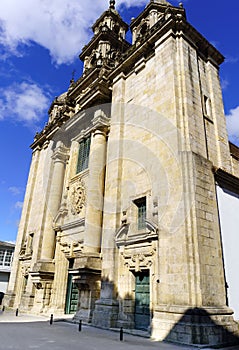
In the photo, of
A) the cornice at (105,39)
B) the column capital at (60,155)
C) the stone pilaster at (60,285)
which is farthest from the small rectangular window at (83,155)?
the cornice at (105,39)

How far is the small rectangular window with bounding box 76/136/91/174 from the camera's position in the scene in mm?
17927

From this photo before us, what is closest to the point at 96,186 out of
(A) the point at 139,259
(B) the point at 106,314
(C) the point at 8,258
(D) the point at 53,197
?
(A) the point at 139,259

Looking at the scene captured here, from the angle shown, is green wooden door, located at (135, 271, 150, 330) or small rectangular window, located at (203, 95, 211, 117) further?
small rectangular window, located at (203, 95, 211, 117)

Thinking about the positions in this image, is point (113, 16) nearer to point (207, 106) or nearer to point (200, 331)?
point (207, 106)

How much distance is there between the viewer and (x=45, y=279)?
655 inches

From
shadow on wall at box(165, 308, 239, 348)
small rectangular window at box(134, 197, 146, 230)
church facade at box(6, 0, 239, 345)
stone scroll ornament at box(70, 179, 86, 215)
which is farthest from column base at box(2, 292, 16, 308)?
shadow on wall at box(165, 308, 239, 348)

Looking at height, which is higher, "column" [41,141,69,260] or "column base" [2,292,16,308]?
"column" [41,141,69,260]

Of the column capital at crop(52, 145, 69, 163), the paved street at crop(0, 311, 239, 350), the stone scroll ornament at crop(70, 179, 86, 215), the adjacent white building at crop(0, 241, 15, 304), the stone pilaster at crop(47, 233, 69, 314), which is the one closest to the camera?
the paved street at crop(0, 311, 239, 350)

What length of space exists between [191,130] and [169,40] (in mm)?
5240

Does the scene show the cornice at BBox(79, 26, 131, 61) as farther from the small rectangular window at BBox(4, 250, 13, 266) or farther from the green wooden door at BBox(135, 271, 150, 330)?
the small rectangular window at BBox(4, 250, 13, 266)

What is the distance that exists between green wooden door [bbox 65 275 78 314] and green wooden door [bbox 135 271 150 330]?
599 cm

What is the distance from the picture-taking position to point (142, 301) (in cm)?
1052

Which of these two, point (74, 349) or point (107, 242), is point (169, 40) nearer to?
point (107, 242)

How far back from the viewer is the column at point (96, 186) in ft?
44.7
